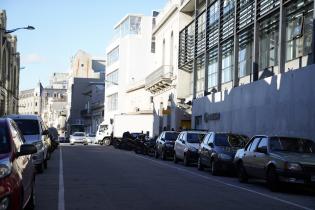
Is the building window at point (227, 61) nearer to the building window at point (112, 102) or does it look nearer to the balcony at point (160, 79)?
the balcony at point (160, 79)

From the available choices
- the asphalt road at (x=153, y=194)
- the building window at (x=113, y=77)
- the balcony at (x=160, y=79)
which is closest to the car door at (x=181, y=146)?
the asphalt road at (x=153, y=194)

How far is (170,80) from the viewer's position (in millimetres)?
54188

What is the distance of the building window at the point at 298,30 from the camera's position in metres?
26.0

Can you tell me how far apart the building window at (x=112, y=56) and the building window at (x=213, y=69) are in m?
44.1

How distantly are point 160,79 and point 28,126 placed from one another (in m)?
36.9

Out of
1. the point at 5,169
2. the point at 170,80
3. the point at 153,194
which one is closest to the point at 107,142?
the point at 170,80

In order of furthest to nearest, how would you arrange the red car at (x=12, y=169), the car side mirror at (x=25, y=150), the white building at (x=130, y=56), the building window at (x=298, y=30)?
the white building at (x=130, y=56), the building window at (x=298, y=30), the car side mirror at (x=25, y=150), the red car at (x=12, y=169)

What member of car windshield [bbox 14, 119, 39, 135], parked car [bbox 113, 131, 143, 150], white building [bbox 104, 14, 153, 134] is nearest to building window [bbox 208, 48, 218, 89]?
parked car [bbox 113, 131, 143, 150]

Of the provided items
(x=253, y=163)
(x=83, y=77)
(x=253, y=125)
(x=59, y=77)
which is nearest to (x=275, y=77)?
(x=253, y=125)

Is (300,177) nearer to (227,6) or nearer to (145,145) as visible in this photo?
(145,145)

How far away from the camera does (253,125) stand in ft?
99.1

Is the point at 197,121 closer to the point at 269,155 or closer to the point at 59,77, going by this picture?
the point at 269,155

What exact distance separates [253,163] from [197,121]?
28.1m

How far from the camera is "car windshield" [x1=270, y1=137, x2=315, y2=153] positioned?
52.8ft
